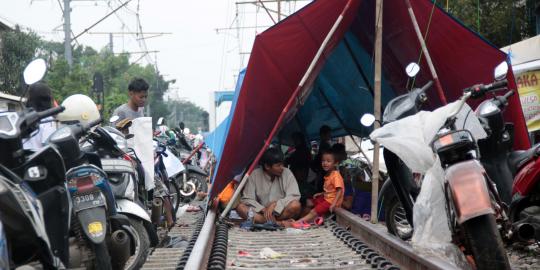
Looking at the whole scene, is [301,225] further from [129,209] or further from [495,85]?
[495,85]

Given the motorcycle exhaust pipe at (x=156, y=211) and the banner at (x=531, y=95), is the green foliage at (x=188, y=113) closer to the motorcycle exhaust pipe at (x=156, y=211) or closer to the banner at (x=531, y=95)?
the banner at (x=531, y=95)

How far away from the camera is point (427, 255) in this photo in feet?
13.7

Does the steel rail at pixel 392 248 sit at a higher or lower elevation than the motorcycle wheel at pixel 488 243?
lower

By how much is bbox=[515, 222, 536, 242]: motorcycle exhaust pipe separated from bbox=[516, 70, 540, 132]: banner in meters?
7.06

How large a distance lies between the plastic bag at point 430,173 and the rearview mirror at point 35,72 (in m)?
2.30

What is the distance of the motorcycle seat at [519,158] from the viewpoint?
187 inches

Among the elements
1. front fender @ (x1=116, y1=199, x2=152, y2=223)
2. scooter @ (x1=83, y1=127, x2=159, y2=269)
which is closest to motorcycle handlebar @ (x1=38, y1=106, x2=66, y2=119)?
scooter @ (x1=83, y1=127, x2=159, y2=269)

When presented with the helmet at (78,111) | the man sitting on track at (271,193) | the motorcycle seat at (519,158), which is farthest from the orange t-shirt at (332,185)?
the helmet at (78,111)

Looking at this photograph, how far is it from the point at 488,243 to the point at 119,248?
2345 millimetres

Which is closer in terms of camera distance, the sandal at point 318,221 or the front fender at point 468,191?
the front fender at point 468,191

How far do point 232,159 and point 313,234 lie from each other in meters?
1.31

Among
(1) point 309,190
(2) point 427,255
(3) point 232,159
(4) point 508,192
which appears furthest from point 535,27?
(2) point 427,255

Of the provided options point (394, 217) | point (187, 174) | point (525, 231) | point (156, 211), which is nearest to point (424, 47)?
point (394, 217)

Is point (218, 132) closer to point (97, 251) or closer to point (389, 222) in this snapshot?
point (389, 222)
